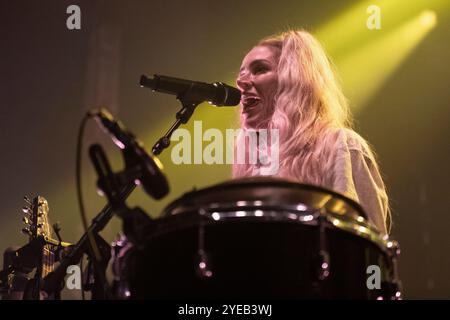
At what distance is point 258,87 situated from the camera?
3.17 metres

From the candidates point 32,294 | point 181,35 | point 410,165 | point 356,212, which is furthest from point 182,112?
point 410,165

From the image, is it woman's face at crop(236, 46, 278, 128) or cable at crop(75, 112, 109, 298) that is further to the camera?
woman's face at crop(236, 46, 278, 128)

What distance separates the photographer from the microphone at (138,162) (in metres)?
1.62

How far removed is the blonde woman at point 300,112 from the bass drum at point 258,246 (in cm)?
97

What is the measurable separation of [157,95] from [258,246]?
112 inches

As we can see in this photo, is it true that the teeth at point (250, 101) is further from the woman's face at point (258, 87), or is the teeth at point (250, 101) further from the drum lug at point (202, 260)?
the drum lug at point (202, 260)

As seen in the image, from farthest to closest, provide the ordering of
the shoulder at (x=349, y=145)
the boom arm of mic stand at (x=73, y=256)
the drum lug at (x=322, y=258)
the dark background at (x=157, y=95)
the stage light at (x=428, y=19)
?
the stage light at (x=428, y=19)
the dark background at (x=157, y=95)
the shoulder at (x=349, y=145)
the boom arm of mic stand at (x=73, y=256)
the drum lug at (x=322, y=258)

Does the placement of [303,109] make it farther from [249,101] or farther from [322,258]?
[322,258]

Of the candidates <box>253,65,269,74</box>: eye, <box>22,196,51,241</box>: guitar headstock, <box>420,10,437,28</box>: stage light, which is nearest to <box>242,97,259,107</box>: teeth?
<box>253,65,269,74</box>: eye

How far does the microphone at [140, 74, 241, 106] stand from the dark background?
4.92 feet

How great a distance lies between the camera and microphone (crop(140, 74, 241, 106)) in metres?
2.59

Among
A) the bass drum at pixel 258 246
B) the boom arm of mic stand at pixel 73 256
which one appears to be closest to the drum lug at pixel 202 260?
the bass drum at pixel 258 246

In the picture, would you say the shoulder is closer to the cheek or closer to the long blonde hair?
the long blonde hair

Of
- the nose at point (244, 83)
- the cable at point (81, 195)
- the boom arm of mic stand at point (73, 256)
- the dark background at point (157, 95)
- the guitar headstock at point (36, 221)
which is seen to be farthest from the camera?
the dark background at point (157, 95)
